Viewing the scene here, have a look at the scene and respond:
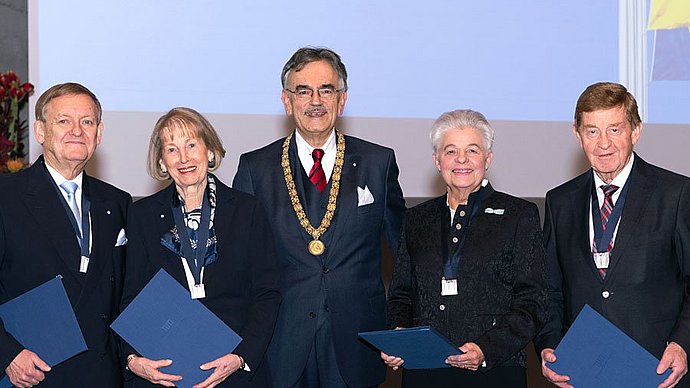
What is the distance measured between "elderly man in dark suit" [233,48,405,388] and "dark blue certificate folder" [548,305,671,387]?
0.85 metres

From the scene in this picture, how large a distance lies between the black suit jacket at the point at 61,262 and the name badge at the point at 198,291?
346 mm

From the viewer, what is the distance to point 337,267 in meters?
3.70

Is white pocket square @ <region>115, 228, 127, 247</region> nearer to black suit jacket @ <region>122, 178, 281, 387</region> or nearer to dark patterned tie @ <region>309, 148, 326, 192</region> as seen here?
black suit jacket @ <region>122, 178, 281, 387</region>

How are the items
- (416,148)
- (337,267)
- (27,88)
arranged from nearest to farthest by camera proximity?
(337,267) → (27,88) → (416,148)

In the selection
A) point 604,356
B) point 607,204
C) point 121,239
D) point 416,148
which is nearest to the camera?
point 604,356

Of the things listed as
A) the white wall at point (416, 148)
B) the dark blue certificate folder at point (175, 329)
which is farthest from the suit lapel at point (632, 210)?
the white wall at point (416, 148)

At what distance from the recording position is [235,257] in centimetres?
341

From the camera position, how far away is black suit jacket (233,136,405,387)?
3682mm

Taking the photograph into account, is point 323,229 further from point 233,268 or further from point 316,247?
point 233,268

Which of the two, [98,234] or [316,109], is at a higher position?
[316,109]

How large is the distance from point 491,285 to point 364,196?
0.65m

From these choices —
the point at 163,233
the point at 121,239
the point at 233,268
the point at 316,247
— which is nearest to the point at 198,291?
the point at 233,268

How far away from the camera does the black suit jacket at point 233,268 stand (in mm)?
3359

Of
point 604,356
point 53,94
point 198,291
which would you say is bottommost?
point 604,356
